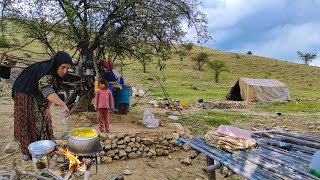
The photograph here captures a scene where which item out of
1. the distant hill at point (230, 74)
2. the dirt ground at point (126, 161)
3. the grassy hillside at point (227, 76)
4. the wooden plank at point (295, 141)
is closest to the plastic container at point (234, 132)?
the wooden plank at point (295, 141)

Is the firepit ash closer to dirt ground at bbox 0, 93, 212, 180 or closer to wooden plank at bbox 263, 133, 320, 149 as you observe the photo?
dirt ground at bbox 0, 93, 212, 180

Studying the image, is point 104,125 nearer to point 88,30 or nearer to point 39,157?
point 88,30

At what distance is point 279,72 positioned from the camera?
37.3 m

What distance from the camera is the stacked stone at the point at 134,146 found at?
591 cm

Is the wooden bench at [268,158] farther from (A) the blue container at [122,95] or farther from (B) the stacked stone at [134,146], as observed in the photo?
(A) the blue container at [122,95]

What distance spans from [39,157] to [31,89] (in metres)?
0.89

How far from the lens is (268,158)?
3150mm

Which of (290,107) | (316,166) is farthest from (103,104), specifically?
(290,107)

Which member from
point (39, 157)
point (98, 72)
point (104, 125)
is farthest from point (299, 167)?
point (98, 72)

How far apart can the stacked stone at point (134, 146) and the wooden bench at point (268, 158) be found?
2.29m

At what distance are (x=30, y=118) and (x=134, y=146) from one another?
2.84 metres

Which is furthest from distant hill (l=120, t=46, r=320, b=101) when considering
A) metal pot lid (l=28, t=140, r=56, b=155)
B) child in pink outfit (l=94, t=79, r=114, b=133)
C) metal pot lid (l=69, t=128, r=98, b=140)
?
metal pot lid (l=28, t=140, r=56, b=155)

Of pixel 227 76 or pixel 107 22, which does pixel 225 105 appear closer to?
pixel 107 22

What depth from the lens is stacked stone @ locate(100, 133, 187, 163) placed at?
591 cm
